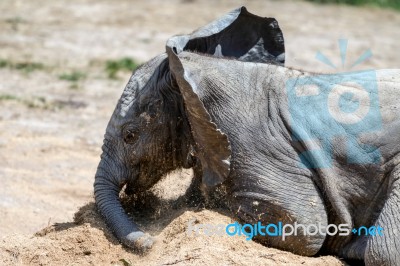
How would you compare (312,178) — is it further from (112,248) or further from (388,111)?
(112,248)

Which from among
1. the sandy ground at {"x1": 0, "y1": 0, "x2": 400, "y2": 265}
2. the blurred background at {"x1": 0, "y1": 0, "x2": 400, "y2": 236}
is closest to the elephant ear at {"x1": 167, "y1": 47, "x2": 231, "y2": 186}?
the sandy ground at {"x1": 0, "y1": 0, "x2": 400, "y2": 265}

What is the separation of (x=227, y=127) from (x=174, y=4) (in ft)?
40.5

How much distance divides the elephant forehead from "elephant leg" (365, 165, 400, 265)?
1.79 m

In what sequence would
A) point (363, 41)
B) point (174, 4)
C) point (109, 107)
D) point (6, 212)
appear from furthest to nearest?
point (174, 4), point (363, 41), point (109, 107), point (6, 212)

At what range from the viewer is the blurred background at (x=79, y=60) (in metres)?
7.95

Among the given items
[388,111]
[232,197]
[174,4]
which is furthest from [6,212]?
[174,4]

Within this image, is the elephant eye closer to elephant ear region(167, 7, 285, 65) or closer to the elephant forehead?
the elephant forehead

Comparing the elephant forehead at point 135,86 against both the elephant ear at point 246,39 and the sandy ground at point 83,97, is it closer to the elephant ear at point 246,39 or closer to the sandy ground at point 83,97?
the elephant ear at point 246,39

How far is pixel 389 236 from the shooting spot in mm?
5246

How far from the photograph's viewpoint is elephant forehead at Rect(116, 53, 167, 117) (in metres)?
6.02

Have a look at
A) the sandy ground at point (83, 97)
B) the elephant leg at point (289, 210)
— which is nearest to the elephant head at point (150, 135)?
the sandy ground at point (83, 97)

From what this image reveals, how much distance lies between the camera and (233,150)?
559 centimetres

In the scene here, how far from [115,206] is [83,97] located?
5.29 meters

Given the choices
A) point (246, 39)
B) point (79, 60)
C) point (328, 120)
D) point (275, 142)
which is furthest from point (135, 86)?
point (79, 60)
